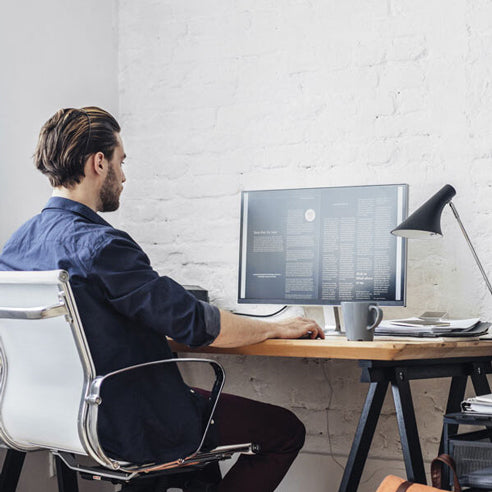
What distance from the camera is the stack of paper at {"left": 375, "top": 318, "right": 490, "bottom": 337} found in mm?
1900

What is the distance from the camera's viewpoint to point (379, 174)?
2486mm

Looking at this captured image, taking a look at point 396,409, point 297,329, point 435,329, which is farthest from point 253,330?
point 435,329

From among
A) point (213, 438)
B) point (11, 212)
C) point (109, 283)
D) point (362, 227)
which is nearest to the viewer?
point (109, 283)

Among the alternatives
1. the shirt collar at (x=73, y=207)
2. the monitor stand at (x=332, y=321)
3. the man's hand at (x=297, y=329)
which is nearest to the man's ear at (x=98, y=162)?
the shirt collar at (x=73, y=207)

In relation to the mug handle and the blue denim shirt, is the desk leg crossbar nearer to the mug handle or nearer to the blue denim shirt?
the mug handle

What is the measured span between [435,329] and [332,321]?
627 millimetres

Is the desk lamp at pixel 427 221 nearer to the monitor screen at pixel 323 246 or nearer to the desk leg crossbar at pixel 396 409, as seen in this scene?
the monitor screen at pixel 323 246

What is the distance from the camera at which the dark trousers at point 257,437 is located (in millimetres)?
1909

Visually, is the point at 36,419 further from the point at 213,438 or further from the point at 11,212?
the point at 11,212

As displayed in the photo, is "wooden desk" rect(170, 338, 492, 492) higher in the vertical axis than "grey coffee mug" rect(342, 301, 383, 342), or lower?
lower

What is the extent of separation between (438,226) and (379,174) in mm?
445

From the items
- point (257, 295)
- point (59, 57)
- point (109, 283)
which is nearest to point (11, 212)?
point (59, 57)

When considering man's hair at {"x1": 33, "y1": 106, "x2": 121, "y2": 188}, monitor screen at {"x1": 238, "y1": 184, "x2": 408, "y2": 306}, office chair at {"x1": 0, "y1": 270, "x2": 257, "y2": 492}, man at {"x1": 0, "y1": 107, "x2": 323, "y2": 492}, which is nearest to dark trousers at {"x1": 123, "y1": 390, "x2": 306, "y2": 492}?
man at {"x1": 0, "y1": 107, "x2": 323, "y2": 492}

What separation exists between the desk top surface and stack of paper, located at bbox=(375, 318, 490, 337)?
0.10 feet
